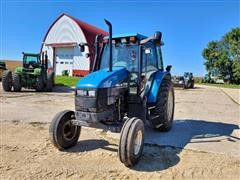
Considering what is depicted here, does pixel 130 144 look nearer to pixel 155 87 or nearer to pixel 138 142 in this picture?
pixel 138 142

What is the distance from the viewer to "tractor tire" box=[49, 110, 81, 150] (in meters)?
4.83

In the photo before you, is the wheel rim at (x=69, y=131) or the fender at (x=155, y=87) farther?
the fender at (x=155, y=87)

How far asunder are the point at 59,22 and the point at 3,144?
33.1 meters

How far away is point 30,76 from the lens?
15.9 metres

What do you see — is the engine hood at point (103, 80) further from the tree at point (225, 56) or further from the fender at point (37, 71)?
the tree at point (225, 56)

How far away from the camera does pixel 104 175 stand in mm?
3912

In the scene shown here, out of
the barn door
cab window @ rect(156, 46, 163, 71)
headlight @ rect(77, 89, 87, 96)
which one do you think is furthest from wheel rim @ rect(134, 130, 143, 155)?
the barn door

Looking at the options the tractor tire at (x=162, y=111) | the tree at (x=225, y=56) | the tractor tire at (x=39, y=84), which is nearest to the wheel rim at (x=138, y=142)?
the tractor tire at (x=162, y=111)

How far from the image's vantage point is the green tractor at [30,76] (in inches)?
609

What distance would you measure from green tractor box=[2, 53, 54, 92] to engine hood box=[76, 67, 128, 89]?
1123 centimetres

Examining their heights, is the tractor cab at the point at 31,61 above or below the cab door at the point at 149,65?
above

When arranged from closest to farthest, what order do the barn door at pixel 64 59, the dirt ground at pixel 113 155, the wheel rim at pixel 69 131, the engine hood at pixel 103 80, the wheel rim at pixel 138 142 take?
1. the dirt ground at pixel 113 155
2. the wheel rim at pixel 138 142
3. the engine hood at pixel 103 80
4. the wheel rim at pixel 69 131
5. the barn door at pixel 64 59

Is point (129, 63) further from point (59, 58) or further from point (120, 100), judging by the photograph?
point (59, 58)

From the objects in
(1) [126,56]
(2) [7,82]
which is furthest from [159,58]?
(2) [7,82]
